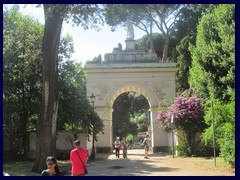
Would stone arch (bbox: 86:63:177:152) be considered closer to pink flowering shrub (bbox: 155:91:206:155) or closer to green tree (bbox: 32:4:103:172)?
pink flowering shrub (bbox: 155:91:206:155)

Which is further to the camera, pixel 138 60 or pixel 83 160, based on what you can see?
pixel 138 60

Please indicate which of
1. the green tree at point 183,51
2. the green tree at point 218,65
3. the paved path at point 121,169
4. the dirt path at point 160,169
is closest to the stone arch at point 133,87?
the green tree at point 183,51

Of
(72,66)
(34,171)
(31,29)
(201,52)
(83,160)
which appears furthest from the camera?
(72,66)

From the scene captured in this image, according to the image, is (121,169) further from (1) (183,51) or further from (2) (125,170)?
(1) (183,51)

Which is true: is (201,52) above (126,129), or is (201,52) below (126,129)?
above

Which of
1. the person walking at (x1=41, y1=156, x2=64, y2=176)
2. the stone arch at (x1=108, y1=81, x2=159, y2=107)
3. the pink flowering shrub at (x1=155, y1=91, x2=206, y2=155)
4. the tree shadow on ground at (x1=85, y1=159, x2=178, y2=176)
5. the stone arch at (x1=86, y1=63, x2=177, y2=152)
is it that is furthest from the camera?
the stone arch at (x1=108, y1=81, x2=159, y2=107)

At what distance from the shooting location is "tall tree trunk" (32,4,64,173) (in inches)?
470

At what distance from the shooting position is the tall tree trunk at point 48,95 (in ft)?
39.2

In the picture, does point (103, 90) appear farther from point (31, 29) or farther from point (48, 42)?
point (48, 42)

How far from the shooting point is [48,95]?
1222cm

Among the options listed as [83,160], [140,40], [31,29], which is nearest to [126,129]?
[140,40]

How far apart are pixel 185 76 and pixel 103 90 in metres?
6.29

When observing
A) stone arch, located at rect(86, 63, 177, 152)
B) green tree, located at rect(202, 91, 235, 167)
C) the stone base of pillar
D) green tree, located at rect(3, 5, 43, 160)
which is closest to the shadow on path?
green tree, located at rect(202, 91, 235, 167)

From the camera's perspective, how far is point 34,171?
39.0ft
